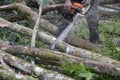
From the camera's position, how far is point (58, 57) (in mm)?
3449

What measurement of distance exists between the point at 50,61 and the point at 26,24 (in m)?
2.39

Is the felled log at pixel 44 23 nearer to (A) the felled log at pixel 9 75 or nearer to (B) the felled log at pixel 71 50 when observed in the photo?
(B) the felled log at pixel 71 50

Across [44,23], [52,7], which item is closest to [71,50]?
[44,23]

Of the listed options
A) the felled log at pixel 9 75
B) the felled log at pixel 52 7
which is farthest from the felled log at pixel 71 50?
the felled log at pixel 52 7

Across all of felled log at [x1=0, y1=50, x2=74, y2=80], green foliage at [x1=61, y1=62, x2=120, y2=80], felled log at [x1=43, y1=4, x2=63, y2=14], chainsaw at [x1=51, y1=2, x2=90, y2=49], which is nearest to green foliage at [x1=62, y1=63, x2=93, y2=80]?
green foliage at [x1=61, y1=62, x2=120, y2=80]

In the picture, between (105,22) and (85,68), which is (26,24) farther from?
(85,68)

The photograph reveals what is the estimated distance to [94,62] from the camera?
3223 millimetres

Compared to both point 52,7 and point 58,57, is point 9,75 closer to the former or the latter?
point 58,57

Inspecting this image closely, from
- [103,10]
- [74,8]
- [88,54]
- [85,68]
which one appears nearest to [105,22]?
[103,10]

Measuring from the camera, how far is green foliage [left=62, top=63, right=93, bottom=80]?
3093 millimetres

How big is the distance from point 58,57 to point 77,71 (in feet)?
1.19

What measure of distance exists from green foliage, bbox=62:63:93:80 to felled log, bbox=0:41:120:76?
90mm

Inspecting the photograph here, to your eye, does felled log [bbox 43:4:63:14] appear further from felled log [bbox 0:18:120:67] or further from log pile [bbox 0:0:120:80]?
log pile [bbox 0:0:120:80]

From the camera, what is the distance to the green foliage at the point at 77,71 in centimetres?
309
